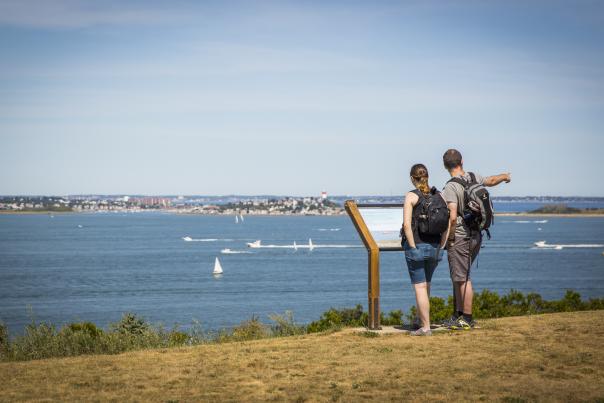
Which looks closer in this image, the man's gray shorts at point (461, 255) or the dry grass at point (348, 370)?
the dry grass at point (348, 370)

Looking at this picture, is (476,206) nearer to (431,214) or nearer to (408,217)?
(431,214)

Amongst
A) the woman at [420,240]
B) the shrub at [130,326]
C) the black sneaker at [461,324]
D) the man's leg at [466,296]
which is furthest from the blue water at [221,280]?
the woman at [420,240]

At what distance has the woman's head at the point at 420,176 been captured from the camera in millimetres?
9039

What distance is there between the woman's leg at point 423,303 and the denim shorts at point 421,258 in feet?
0.22

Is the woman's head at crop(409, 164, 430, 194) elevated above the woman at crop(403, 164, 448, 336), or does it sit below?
above

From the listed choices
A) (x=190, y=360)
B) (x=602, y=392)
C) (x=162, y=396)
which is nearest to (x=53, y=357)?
(x=190, y=360)

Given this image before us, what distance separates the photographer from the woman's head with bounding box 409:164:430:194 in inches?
356

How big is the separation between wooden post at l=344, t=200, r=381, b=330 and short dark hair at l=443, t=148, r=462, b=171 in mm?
1296

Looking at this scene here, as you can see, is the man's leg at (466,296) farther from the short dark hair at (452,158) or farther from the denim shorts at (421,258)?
the short dark hair at (452,158)

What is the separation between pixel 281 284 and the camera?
2630 inches

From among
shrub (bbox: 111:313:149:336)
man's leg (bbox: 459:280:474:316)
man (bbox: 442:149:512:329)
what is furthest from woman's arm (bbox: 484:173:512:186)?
shrub (bbox: 111:313:149:336)

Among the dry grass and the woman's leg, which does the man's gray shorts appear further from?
the dry grass

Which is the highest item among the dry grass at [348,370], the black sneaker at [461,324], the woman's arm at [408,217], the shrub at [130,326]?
the woman's arm at [408,217]

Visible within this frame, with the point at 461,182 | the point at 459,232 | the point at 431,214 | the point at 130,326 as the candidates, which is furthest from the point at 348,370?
the point at 130,326
